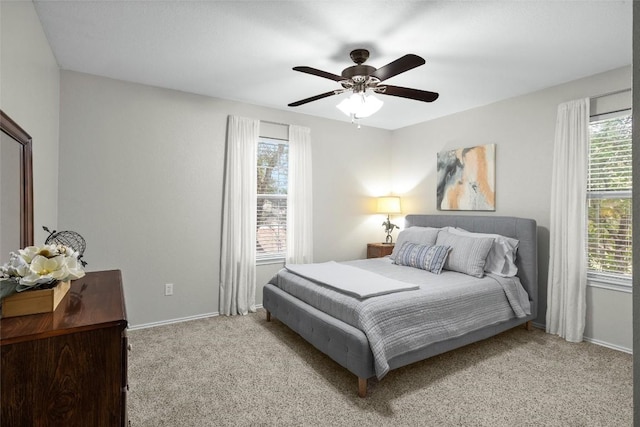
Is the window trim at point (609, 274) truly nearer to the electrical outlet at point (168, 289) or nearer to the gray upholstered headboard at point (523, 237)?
the gray upholstered headboard at point (523, 237)

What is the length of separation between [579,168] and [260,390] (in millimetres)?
3439

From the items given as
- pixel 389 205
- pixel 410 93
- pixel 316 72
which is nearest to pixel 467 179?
pixel 389 205

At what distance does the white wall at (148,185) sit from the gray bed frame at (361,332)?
98 cm

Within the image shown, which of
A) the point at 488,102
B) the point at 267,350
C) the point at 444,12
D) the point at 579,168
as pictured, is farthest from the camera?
the point at 488,102

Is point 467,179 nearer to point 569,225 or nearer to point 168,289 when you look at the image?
point 569,225

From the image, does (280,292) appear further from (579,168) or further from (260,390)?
(579,168)

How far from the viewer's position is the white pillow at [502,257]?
10.6 ft

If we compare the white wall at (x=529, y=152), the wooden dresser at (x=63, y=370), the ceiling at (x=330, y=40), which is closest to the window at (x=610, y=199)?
the white wall at (x=529, y=152)

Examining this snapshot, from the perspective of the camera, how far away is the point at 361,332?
2174 mm

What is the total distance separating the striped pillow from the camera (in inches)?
131

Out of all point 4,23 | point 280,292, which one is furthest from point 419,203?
point 4,23

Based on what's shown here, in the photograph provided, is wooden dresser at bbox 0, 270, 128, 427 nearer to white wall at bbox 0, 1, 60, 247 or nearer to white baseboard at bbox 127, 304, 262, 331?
white wall at bbox 0, 1, 60, 247

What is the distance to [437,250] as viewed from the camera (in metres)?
3.40

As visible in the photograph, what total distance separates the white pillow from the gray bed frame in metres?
0.09
